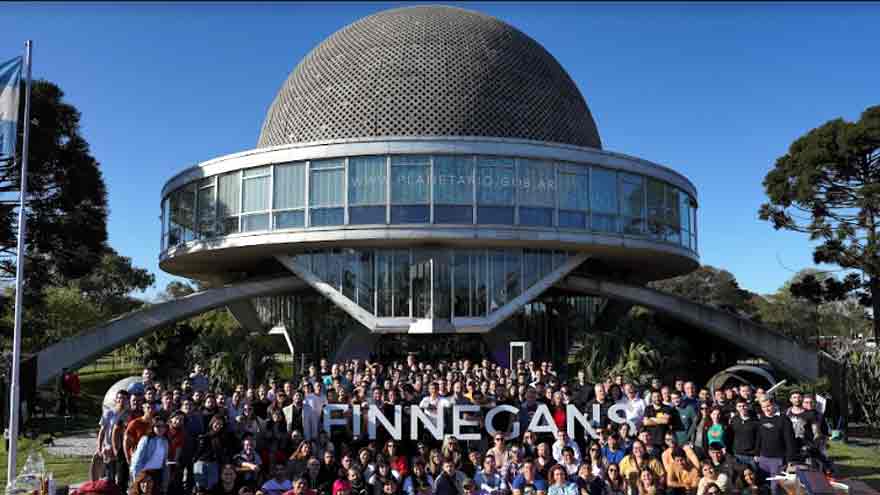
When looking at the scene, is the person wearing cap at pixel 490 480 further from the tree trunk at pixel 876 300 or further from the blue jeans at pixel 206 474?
the tree trunk at pixel 876 300

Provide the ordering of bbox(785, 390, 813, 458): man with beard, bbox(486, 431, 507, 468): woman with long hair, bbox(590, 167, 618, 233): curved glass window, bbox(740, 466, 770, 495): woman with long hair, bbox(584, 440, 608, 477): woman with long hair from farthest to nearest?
1. bbox(590, 167, 618, 233): curved glass window
2. bbox(785, 390, 813, 458): man with beard
3. bbox(486, 431, 507, 468): woman with long hair
4. bbox(584, 440, 608, 477): woman with long hair
5. bbox(740, 466, 770, 495): woman with long hair

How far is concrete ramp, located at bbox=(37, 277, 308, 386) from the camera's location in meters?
19.9

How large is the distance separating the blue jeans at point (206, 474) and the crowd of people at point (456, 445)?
14 millimetres

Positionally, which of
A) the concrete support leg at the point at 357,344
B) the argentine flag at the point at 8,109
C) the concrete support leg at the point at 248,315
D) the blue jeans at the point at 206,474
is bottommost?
the blue jeans at the point at 206,474

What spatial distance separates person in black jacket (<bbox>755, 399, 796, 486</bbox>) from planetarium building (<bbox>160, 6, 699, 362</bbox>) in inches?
380

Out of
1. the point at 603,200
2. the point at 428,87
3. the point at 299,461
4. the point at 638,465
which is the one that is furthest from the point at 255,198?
the point at 638,465

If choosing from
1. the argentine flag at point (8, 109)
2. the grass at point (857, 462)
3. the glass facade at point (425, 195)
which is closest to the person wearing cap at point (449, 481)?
the grass at point (857, 462)

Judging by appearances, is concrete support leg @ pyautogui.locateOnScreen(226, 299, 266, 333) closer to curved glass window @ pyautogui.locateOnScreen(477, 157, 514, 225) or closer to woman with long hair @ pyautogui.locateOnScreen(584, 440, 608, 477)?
curved glass window @ pyautogui.locateOnScreen(477, 157, 514, 225)

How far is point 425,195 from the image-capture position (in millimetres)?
19953

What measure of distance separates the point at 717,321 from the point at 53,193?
20559mm

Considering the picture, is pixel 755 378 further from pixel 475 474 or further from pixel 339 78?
pixel 339 78

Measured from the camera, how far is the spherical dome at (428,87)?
77.0 ft

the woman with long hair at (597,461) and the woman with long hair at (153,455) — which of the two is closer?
the woman with long hair at (153,455)

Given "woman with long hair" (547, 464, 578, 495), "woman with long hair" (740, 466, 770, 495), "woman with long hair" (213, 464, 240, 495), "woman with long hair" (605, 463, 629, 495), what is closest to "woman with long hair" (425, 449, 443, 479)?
"woman with long hair" (547, 464, 578, 495)
